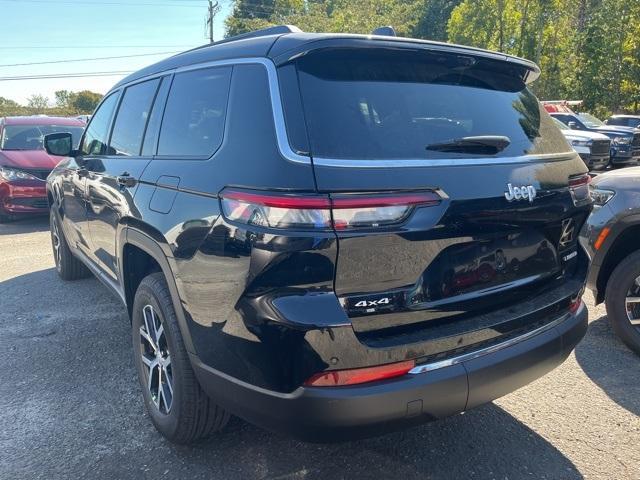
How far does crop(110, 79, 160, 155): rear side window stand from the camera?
3.28 metres

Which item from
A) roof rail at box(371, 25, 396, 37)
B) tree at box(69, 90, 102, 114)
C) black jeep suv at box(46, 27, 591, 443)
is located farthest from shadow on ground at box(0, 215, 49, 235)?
tree at box(69, 90, 102, 114)

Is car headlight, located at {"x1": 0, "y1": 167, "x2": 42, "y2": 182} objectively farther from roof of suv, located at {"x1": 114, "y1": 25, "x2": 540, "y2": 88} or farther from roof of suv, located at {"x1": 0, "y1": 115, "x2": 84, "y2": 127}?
roof of suv, located at {"x1": 114, "y1": 25, "x2": 540, "y2": 88}

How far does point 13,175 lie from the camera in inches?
344

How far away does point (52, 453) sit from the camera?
2.76 metres

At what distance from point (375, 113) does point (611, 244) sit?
2453 mm

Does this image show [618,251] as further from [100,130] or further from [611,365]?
[100,130]

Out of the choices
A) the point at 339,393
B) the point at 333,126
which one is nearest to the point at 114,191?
the point at 333,126

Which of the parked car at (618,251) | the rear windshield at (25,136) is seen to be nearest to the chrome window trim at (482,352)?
the parked car at (618,251)

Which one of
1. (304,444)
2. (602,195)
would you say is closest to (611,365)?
(602,195)

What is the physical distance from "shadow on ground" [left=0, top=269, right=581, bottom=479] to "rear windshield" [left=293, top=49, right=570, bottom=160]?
4.03 feet

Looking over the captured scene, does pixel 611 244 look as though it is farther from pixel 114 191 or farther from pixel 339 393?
pixel 114 191

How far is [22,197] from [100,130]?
5.41 m

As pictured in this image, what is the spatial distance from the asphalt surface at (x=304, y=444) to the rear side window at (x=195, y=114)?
150cm

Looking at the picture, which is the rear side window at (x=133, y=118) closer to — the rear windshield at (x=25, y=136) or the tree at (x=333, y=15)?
the rear windshield at (x=25, y=136)
